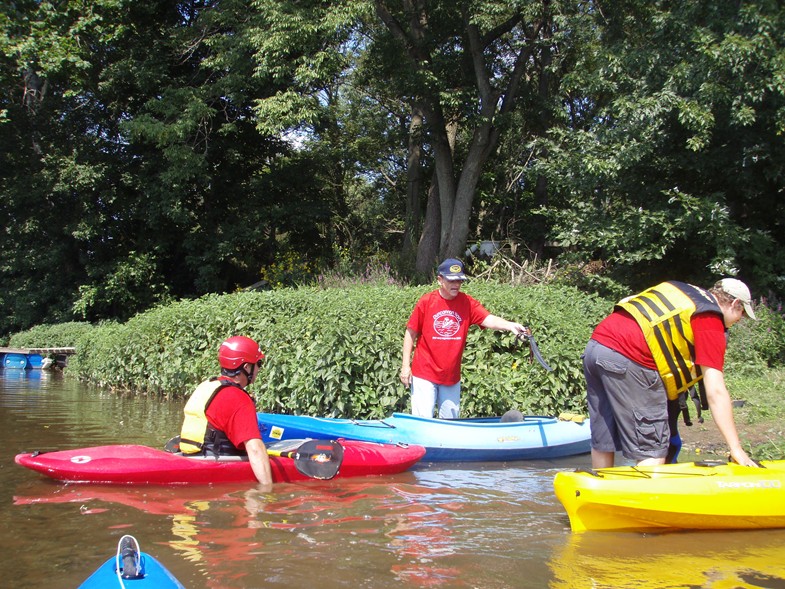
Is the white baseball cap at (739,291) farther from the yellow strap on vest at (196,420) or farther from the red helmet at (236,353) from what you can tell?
the yellow strap on vest at (196,420)

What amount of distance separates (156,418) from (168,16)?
16.7 meters

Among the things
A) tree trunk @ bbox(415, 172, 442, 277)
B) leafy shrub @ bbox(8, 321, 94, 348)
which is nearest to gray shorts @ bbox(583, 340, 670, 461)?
tree trunk @ bbox(415, 172, 442, 277)

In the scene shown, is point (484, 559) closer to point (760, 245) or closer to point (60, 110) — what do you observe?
point (760, 245)

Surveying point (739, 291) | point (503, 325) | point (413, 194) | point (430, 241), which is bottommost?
point (503, 325)

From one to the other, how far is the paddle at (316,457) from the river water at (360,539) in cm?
14

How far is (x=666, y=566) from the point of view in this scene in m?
4.51

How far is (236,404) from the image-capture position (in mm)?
5801

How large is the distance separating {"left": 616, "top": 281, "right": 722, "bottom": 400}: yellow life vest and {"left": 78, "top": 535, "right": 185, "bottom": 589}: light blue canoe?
10.7ft

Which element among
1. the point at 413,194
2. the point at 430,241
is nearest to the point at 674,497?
the point at 430,241

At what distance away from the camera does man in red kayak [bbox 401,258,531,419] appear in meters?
7.16

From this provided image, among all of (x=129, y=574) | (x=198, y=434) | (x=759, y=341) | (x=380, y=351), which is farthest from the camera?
(x=759, y=341)

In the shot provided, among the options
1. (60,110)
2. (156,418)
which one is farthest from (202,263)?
(156,418)

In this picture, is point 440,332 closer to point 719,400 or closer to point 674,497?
point 674,497

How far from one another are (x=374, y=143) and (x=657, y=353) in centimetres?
2152
